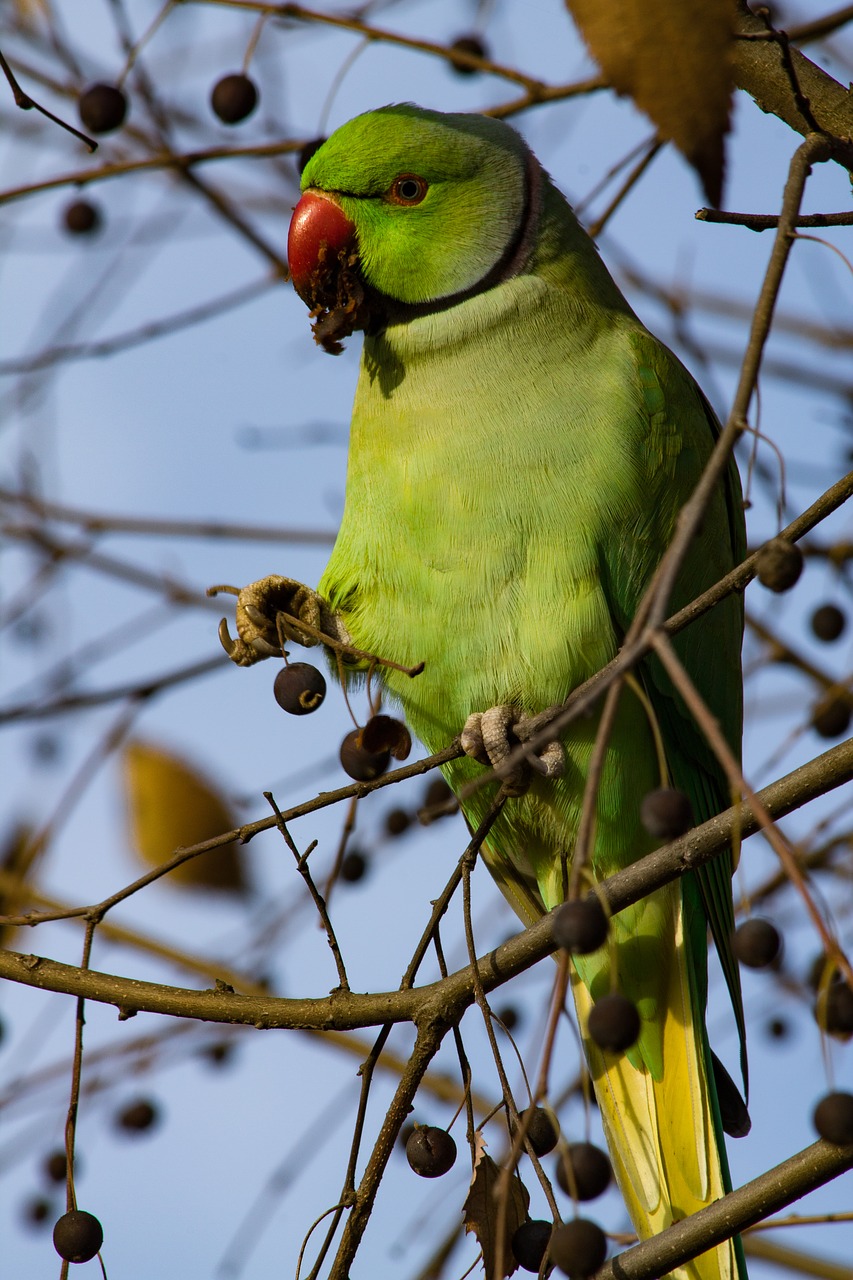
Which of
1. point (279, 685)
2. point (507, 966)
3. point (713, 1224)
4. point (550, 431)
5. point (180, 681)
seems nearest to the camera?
point (713, 1224)

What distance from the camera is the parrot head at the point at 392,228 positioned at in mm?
2807

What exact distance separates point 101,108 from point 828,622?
6.82 ft

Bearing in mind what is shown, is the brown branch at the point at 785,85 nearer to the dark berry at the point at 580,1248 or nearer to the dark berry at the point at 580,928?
the dark berry at the point at 580,928

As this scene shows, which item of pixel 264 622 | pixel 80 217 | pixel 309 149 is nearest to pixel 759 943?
pixel 264 622

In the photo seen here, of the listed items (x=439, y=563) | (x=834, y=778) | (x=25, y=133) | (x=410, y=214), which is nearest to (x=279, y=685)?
(x=439, y=563)

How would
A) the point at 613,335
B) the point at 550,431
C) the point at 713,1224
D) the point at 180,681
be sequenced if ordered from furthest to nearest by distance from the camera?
1. the point at 180,681
2. the point at 613,335
3. the point at 550,431
4. the point at 713,1224

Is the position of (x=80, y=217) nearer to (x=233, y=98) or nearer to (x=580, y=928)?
(x=233, y=98)

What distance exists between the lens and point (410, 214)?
9.29 ft

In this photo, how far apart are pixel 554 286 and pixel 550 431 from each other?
39 cm

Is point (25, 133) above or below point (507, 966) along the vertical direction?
above

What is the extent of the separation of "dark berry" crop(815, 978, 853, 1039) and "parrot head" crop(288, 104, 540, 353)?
1.76 m

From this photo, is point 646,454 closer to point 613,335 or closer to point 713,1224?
point 613,335

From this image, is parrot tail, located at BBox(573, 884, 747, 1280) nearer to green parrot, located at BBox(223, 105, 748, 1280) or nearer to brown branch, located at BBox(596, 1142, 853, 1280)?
green parrot, located at BBox(223, 105, 748, 1280)

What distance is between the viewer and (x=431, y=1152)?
6.83 ft
